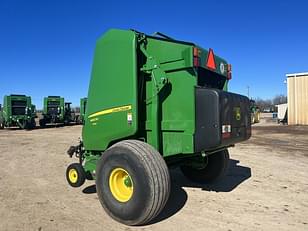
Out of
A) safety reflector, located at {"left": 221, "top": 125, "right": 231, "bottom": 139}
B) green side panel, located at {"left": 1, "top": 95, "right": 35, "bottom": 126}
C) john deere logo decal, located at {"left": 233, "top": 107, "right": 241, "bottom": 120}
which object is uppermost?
green side panel, located at {"left": 1, "top": 95, "right": 35, "bottom": 126}

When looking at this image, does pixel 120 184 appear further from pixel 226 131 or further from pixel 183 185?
pixel 183 185

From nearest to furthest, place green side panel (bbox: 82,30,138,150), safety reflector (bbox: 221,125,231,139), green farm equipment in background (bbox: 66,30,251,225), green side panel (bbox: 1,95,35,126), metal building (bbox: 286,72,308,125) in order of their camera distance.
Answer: green farm equipment in background (bbox: 66,30,251,225), safety reflector (bbox: 221,125,231,139), green side panel (bbox: 82,30,138,150), green side panel (bbox: 1,95,35,126), metal building (bbox: 286,72,308,125)

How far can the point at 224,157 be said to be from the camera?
A: 596cm

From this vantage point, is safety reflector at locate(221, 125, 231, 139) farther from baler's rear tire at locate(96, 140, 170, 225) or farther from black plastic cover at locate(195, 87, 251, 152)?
baler's rear tire at locate(96, 140, 170, 225)

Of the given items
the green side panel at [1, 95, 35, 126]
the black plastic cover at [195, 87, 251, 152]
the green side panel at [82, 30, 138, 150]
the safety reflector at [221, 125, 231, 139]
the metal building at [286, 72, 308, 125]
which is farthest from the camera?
the metal building at [286, 72, 308, 125]

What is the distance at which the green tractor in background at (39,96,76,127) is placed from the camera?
29.5 m

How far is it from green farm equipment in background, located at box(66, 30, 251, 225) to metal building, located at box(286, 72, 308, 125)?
2673 cm

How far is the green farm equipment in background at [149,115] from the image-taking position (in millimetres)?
4020

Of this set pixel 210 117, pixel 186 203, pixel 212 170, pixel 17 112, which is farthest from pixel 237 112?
pixel 17 112

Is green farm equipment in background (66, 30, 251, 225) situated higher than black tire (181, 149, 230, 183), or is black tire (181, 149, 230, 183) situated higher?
green farm equipment in background (66, 30, 251, 225)

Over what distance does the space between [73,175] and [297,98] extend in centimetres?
2795

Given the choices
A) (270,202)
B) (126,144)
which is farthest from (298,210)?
(126,144)

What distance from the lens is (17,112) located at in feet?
87.2

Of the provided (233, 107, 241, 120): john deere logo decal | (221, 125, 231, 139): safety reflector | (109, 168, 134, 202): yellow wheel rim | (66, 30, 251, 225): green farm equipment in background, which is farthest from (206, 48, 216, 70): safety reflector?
(109, 168, 134, 202): yellow wheel rim
